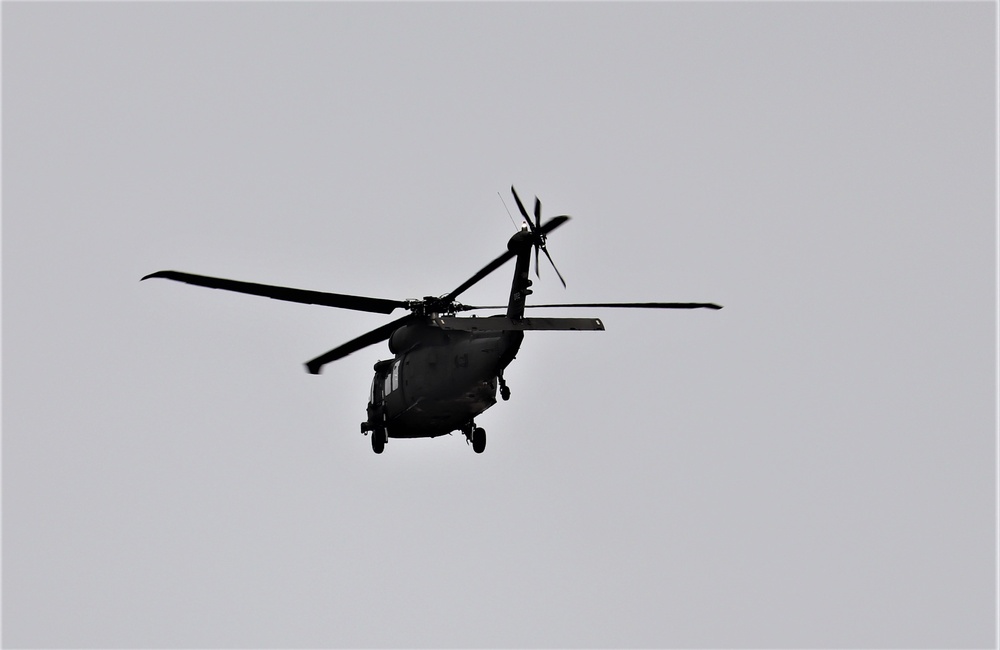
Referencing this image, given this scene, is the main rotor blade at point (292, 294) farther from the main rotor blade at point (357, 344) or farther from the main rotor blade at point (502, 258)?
the main rotor blade at point (502, 258)

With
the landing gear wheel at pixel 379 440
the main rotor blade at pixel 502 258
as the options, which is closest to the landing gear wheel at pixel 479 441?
the landing gear wheel at pixel 379 440

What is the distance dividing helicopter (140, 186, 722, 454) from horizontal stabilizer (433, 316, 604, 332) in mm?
30

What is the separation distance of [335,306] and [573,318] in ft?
23.9

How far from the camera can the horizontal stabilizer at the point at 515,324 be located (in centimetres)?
3406

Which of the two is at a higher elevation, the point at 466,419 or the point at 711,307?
the point at 711,307

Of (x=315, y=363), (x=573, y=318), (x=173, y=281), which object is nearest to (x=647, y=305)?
(x=573, y=318)

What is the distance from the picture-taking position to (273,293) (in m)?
32.8

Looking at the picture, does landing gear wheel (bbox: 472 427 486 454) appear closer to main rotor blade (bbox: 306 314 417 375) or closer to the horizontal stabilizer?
main rotor blade (bbox: 306 314 417 375)

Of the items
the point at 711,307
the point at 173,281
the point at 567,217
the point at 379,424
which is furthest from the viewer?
the point at 379,424

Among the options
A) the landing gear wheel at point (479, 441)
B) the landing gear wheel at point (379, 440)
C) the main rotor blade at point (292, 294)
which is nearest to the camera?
the main rotor blade at point (292, 294)

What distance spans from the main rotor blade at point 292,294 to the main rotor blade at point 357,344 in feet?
3.96

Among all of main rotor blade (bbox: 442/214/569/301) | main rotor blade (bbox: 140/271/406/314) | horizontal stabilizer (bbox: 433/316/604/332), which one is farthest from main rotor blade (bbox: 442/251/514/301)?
main rotor blade (bbox: 140/271/406/314)

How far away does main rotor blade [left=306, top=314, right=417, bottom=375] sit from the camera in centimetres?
3703

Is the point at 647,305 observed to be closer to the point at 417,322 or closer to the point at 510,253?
the point at 510,253
